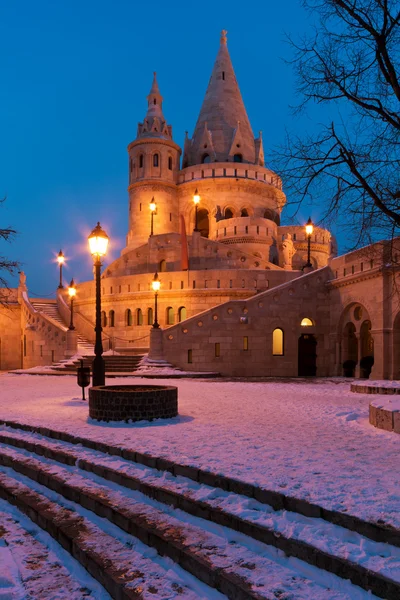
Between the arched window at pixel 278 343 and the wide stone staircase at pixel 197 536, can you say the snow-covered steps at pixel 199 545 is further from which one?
the arched window at pixel 278 343

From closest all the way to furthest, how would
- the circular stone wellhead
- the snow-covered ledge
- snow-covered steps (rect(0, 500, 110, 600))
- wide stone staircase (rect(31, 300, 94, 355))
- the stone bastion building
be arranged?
1. snow-covered steps (rect(0, 500, 110, 600))
2. the snow-covered ledge
3. the circular stone wellhead
4. the stone bastion building
5. wide stone staircase (rect(31, 300, 94, 355))

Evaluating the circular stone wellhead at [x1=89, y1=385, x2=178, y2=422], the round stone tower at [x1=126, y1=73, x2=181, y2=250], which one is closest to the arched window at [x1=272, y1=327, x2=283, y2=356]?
the circular stone wellhead at [x1=89, y1=385, x2=178, y2=422]

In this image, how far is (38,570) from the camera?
4410 mm

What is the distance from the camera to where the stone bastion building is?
74.6 feet

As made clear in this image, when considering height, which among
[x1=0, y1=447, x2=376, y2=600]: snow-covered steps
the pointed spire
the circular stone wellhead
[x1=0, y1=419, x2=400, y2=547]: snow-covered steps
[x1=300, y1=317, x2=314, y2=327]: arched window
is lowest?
[x1=0, y1=447, x2=376, y2=600]: snow-covered steps

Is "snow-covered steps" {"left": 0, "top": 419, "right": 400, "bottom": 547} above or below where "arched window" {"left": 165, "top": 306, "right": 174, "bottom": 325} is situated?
below

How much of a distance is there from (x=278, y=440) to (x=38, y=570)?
13.3 feet

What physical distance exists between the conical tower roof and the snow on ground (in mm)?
40722

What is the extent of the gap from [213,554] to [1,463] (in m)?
4.89

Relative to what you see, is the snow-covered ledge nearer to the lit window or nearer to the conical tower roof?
the lit window

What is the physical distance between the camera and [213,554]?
420cm

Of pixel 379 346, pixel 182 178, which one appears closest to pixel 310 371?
pixel 379 346

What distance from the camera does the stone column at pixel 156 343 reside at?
2425 cm

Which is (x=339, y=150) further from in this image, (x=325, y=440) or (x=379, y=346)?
(x=379, y=346)
